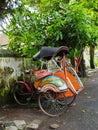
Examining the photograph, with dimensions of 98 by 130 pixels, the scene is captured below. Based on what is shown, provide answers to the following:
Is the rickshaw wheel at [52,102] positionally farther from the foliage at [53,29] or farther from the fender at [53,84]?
the foliage at [53,29]

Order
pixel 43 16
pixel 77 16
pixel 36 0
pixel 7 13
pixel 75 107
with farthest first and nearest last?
pixel 36 0 → pixel 43 16 → pixel 77 16 → pixel 75 107 → pixel 7 13

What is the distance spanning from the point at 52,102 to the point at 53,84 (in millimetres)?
541

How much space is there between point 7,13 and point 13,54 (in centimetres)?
227

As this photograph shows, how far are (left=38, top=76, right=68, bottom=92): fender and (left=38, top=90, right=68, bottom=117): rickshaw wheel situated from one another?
0.16 m

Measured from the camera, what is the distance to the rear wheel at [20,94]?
22.5 ft

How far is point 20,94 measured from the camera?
271 inches

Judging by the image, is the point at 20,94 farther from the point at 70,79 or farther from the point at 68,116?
the point at 68,116

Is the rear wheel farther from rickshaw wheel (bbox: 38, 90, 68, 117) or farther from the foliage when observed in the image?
the foliage

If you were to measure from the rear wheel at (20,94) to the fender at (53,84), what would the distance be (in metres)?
0.98

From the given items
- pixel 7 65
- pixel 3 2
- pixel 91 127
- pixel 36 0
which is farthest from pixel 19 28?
pixel 36 0

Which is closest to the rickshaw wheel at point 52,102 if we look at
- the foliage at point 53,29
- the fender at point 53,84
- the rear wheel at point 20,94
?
the fender at point 53,84

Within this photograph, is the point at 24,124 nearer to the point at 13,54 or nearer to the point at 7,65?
the point at 7,65

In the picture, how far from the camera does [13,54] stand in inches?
293

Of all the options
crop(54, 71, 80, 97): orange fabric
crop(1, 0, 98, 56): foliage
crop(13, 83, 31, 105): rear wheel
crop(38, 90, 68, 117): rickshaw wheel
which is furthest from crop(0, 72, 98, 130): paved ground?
crop(1, 0, 98, 56): foliage
